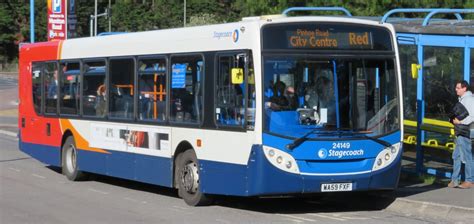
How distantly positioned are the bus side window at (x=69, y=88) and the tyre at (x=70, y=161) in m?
0.60

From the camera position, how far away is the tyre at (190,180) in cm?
1249

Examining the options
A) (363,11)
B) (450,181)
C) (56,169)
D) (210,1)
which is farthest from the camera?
(210,1)

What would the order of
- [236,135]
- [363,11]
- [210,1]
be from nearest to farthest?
[236,135]
[363,11]
[210,1]

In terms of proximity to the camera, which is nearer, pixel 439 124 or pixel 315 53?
pixel 315 53

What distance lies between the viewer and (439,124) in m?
15.3

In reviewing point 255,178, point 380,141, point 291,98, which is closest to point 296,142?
point 291,98

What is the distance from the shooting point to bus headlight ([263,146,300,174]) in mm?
11000

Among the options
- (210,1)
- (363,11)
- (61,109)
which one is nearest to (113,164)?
(61,109)

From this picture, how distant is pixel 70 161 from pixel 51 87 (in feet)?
5.71

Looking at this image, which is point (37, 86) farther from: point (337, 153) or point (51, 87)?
point (337, 153)

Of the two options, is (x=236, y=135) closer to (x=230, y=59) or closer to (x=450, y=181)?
(x=230, y=59)

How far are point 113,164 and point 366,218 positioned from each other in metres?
5.33

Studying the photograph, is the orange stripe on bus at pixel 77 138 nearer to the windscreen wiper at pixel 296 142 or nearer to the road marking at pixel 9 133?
the windscreen wiper at pixel 296 142

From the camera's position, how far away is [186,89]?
12727mm
